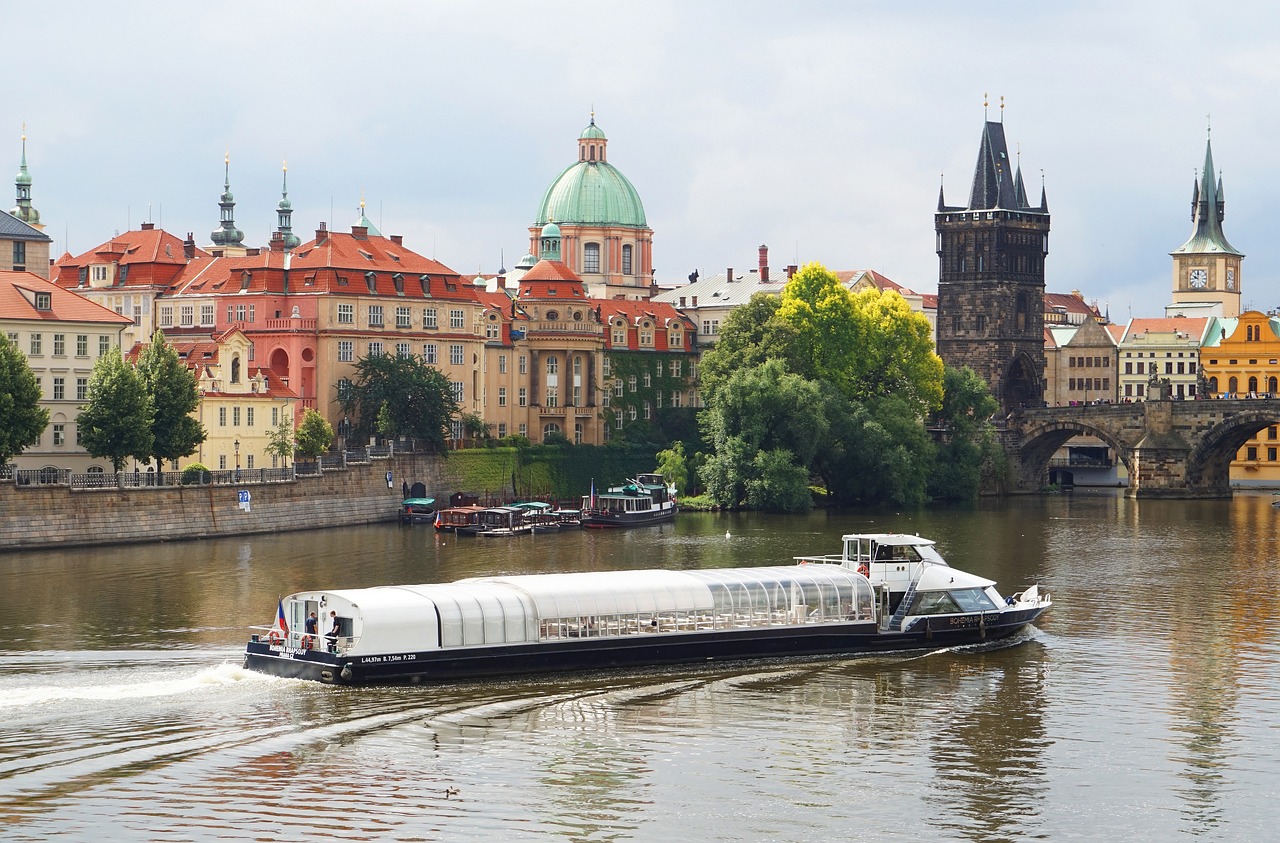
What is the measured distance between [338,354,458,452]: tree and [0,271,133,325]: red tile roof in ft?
66.4

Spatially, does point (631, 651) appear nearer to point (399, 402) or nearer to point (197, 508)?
point (197, 508)

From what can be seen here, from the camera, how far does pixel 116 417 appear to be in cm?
10925

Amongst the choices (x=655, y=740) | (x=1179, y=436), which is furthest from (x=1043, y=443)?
(x=655, y=740)

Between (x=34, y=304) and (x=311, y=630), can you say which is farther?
(x=34, y=304)

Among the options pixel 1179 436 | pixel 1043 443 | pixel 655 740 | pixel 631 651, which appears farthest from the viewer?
pixel 1043 443

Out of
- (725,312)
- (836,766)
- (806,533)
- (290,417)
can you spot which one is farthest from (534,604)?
(725,312)

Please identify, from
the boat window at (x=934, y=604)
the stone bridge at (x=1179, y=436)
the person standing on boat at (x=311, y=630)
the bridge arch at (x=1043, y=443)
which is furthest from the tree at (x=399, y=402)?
the person standing on boat at (x=311, y=630)

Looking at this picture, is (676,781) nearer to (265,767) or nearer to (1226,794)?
(265,767)

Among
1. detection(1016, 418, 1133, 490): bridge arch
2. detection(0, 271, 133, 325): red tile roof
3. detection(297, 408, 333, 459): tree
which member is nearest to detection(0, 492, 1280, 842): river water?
detection(0, 271, 133, 325): red tile roof

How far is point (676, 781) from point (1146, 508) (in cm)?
10354

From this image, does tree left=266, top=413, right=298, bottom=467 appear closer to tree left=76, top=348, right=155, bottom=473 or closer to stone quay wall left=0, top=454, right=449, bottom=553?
stone quay wall left=0, top=454, right=449, bottom=553

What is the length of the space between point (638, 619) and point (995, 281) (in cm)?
13244

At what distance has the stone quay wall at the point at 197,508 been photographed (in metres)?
101

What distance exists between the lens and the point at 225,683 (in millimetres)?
59531
